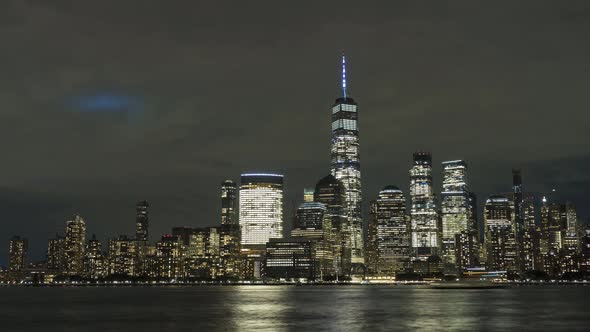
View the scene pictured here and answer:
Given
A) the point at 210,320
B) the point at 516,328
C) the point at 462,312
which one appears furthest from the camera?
the point at 462,312

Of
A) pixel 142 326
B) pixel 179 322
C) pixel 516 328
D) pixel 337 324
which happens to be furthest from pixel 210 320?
pixel 516 328

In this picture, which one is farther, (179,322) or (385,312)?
(385,312)

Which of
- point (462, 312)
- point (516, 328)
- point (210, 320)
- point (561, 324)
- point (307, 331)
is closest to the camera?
point (307, 331)

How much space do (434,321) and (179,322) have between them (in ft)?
117

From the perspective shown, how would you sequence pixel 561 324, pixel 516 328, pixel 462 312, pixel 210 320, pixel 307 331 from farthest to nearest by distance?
pixel 462 312 → pixel 210 320 → pixel 561 324 → pixel 516 328 → pixel 307 331

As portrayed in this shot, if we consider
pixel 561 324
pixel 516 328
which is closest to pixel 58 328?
pixel 516 328

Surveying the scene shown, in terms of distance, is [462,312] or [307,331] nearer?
[307,331]

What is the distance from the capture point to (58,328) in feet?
311

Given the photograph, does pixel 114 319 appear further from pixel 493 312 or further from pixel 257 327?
pixel 493 312

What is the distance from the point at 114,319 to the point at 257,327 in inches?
1161

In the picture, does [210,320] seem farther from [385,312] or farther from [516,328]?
[516,328]

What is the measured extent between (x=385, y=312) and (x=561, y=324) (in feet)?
108

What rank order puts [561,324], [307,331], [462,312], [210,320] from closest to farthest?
[307,331] < [561,324] < [210,320] < [462,312]

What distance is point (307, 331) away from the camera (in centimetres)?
8506
